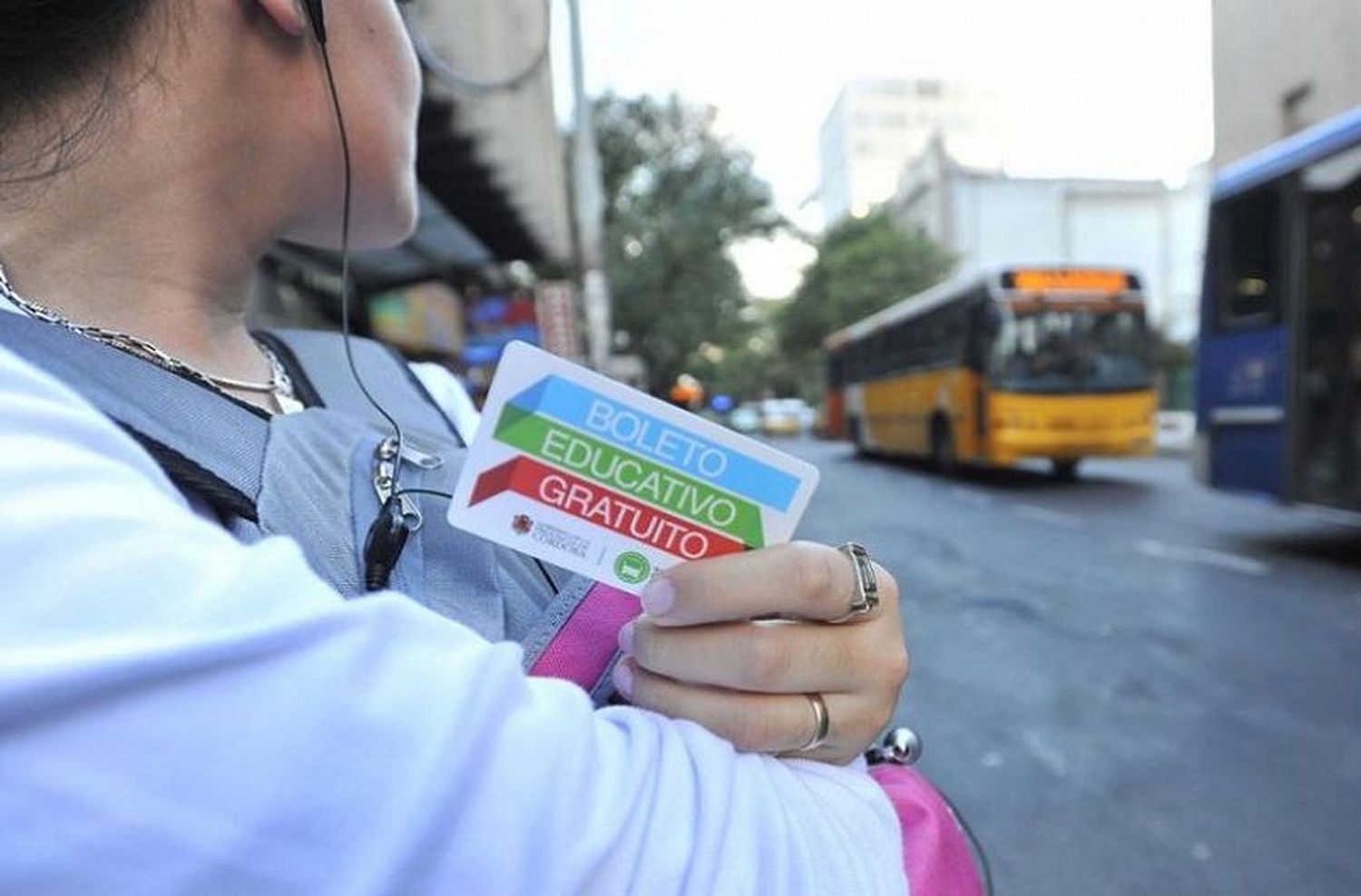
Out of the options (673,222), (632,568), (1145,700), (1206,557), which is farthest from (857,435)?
(632,568)

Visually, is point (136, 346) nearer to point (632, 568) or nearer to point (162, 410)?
point (162, 410)

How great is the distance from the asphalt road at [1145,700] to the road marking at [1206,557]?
2 cm

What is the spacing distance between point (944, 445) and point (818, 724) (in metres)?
12.9

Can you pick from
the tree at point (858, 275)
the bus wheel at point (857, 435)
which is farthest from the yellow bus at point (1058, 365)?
the tree at point (858, 275)

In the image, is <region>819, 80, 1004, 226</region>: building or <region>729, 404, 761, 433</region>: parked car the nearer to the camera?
<region>729, 404, 761, 433</region>: parked car

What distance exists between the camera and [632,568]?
70cm

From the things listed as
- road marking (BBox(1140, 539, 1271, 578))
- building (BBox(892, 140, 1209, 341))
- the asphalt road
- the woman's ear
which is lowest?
road marking (BBox(1140, 539, 1271, 578))

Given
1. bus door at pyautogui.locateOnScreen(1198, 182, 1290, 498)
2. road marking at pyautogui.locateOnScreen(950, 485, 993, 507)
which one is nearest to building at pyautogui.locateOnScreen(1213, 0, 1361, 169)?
bus door at pyautogui.locateOnScreen(1198, 182, 1290, 498)

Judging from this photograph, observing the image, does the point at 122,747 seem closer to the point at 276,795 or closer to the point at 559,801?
the point at 276,795

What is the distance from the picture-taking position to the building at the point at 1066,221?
101 feet

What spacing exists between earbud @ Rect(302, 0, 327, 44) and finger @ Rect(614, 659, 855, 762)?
0.61m

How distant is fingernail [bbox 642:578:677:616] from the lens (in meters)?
0.65

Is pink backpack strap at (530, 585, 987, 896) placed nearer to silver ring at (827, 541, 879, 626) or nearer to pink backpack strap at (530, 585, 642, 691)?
pink backpack strap at (530, 585, 642, 691)

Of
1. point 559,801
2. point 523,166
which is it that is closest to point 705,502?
point 559,801
